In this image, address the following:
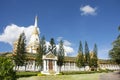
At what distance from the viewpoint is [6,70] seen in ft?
41.4

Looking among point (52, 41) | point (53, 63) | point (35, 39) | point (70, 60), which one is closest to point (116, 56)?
point (53, 63)

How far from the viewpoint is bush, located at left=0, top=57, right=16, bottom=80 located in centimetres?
1245

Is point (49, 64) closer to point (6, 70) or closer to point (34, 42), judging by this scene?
point (6, 70)

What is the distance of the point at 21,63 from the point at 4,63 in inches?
1978

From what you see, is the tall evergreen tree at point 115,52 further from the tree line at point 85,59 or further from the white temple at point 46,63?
the tree line at point 85,59

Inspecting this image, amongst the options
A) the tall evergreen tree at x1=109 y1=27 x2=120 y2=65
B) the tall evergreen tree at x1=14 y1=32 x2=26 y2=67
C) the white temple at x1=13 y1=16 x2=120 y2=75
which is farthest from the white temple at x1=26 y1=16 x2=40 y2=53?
the tall evergreen tree at x1=109 y1=27 x2=120 y2=65

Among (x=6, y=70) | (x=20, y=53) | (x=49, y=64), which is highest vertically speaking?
(x=20, y=53)

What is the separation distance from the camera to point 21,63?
62156 mm

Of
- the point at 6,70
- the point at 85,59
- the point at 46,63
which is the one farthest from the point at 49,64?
the point at 6,70

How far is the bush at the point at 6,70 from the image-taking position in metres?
12.5

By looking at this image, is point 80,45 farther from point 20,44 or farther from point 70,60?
point 20,44

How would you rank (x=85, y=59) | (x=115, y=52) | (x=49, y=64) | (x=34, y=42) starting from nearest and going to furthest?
(x=115, y=52), (x=49, y=64), (x=85, y=59), (x=34, y=42)

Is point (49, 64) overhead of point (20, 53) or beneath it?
beneath

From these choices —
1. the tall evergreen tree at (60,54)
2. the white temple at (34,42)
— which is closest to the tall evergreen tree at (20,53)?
the tall evergreen tree at (60,54)
